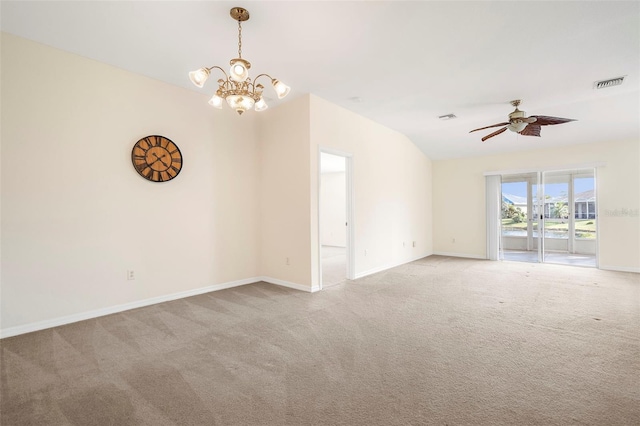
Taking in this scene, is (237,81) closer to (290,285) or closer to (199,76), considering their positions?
(199,76)

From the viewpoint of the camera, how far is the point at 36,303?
3012 millimetres

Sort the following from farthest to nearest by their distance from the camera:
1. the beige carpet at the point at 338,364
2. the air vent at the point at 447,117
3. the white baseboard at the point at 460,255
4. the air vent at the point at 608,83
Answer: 1. the white baseboard at the point at 460,255
2. the air vent at the point at 447,117
3. the air vent at the point at 608,83
4. the beige carpet at the point at 338,364

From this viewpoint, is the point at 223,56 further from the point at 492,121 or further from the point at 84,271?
the point at 492,121

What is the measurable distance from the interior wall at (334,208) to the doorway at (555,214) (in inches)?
183

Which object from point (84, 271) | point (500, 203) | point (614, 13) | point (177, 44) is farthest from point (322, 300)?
point (500, 203)

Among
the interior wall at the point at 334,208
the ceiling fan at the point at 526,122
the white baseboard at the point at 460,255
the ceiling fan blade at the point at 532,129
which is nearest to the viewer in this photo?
the ceiling fan at the point at 526,122

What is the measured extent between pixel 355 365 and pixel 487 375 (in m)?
0.96

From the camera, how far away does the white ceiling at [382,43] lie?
2498 millimetres

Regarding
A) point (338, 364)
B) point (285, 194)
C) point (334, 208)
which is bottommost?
point (338, 364)

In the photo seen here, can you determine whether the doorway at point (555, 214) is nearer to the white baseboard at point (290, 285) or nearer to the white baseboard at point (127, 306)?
the white baseboard at point (290, 285)

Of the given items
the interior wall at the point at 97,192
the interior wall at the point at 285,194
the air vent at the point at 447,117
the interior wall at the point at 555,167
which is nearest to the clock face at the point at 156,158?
the interior wall at the point at 97,192

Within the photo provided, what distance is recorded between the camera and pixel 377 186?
5.75 metres

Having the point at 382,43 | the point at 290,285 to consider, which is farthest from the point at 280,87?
the point at 290,285

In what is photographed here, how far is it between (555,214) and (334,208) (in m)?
6.03
